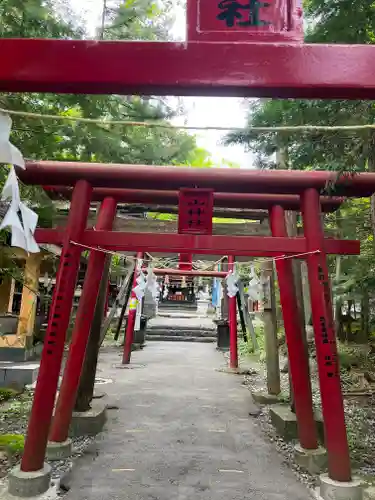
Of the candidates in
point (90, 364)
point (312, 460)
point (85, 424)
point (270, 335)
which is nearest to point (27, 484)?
point (85, 424)

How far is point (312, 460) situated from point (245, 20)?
4708 millimetres

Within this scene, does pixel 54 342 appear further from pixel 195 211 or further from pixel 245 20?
pixel 245 20

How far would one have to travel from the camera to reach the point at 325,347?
14.0 feet

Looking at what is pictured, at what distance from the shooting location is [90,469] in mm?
4672

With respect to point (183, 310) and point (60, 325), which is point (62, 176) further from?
point (183, 310)

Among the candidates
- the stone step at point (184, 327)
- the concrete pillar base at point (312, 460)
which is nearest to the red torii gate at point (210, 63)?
the concrete pillar base at point (312, 460)

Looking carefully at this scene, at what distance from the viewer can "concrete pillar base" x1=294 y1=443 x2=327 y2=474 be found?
4.73 m

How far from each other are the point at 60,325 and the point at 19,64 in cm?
268

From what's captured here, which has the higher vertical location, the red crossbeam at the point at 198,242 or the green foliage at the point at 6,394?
the red crossbeam at the point at 198,242

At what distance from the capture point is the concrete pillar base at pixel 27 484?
3.95m

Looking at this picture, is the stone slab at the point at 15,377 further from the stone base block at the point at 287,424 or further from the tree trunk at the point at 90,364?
the stone base block at the point at 287,424

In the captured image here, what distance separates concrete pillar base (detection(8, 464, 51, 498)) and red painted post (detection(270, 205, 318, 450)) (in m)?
3.05

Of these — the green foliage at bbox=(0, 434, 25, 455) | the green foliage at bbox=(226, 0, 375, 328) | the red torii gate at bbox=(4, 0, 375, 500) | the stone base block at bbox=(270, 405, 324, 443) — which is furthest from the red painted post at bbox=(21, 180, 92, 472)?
the stone base block at bbox=(270, 405, 324, 443)

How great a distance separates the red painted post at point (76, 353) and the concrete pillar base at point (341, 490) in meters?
3.07
